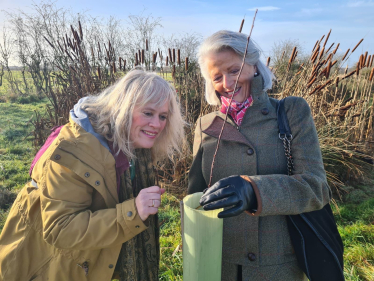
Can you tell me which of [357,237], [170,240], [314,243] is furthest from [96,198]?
[357,237]

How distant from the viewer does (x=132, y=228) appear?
1.26m

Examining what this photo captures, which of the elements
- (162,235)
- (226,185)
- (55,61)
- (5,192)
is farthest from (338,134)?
(5,192)

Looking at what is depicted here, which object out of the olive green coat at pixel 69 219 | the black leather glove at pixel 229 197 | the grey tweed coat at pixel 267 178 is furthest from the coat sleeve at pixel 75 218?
the grey tweed coat at pixel 267 178

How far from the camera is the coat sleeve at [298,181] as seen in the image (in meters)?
1.13

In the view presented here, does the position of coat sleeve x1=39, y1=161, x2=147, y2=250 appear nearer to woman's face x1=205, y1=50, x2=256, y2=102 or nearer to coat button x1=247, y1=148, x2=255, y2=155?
coat button x1=247, y1=148, x2=255, y2=155

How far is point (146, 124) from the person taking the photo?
1.56 meters

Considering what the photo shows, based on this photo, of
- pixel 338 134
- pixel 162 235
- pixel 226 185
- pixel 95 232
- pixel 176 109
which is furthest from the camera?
pixel 338 134

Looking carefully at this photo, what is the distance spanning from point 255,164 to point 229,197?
0.42 m

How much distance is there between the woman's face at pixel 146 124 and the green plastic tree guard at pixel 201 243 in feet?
2.01

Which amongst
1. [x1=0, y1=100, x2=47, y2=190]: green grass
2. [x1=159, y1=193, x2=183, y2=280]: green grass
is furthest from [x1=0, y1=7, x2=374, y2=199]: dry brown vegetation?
[x1=0, y1=100, x2=47, y2=190]: green grass

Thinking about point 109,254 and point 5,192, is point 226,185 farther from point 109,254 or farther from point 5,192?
point 5,192

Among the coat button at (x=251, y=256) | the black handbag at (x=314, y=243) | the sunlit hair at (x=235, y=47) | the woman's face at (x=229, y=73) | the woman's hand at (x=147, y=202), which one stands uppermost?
the sunlit hair at (x=235, y=47)

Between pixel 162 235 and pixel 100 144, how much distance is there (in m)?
2.19

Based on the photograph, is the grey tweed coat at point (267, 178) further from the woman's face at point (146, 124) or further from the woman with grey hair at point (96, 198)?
the woman with grey hair at point (96, 198)
